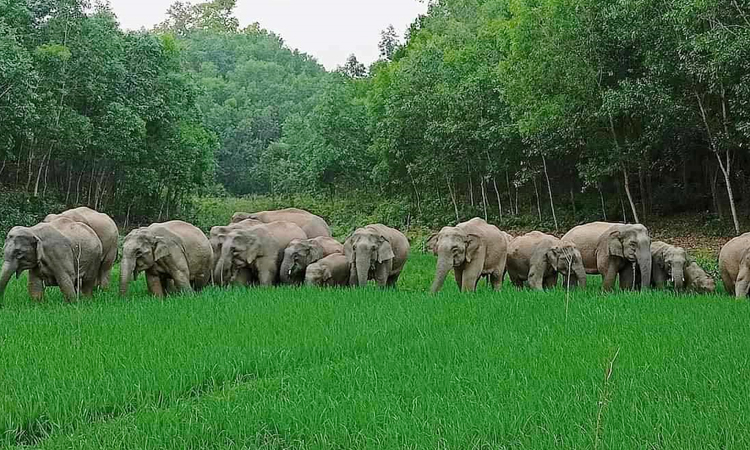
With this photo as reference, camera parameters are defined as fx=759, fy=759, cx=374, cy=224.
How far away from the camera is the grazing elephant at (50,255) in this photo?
390 inches

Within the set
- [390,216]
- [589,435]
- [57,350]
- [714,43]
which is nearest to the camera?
[589,435]

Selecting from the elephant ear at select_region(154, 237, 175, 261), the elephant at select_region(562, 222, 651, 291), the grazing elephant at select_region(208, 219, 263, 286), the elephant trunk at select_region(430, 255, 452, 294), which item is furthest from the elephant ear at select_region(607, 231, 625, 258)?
the elephant ear at select_region(154, 237, 175, 261)

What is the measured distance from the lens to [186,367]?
6.14m

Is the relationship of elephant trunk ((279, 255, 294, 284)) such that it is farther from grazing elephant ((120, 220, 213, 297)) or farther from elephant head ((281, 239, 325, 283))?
grazing elephant ((120, 220, 213, 297))

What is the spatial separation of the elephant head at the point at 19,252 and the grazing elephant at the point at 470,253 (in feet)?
18.4

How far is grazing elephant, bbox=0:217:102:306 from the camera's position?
32.5 ft

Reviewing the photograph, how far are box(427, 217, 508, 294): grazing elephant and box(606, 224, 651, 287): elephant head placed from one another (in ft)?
5.95

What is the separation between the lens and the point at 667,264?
1248 cm

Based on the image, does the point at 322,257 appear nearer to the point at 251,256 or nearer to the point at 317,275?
the point at 317,275

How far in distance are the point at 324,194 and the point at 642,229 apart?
38396mm

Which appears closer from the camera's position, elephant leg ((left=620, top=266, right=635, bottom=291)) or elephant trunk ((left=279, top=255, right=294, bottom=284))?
elephant leg ((left=620, top=266, right=635, bottom=291))

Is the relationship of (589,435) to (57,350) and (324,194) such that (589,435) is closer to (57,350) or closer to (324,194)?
(57,350)

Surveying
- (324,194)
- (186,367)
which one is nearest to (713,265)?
(186,367)

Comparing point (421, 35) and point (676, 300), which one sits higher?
point (421, 35)
